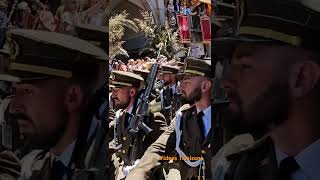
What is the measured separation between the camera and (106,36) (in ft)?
12.7

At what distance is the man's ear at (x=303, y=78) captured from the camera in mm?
2863

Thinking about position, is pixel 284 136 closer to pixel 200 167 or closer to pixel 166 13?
pixel 200 167

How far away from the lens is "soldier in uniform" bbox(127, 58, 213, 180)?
7836mm

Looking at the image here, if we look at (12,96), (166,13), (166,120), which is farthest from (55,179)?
(166,13)

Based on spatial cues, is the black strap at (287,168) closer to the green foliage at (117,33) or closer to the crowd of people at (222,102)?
the crowd of people at (222,102)

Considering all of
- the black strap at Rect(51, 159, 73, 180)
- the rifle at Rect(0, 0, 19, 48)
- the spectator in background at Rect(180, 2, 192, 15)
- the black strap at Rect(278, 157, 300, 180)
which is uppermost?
the spectator in background at Rect(180, 2, 192, 15)

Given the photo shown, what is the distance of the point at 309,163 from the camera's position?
2.91m

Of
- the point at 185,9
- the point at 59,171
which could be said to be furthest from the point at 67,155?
the point at 185,9

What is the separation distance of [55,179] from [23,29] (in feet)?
3.23

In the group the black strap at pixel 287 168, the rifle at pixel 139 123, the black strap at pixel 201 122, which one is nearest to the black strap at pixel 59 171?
the black strap at pixel 287 168

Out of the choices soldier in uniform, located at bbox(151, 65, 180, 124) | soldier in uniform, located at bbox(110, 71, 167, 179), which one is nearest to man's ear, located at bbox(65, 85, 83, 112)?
soldier in uniform, located at bbox(110, 71, 167, 179)

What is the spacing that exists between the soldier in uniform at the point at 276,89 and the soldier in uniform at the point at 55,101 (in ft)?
3.56

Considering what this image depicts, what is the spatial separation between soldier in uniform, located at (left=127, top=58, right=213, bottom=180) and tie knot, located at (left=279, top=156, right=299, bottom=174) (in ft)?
15.2

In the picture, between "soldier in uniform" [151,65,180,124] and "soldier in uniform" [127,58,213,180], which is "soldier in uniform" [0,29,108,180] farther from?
"soldier in uniform" [151,65,180,124]
